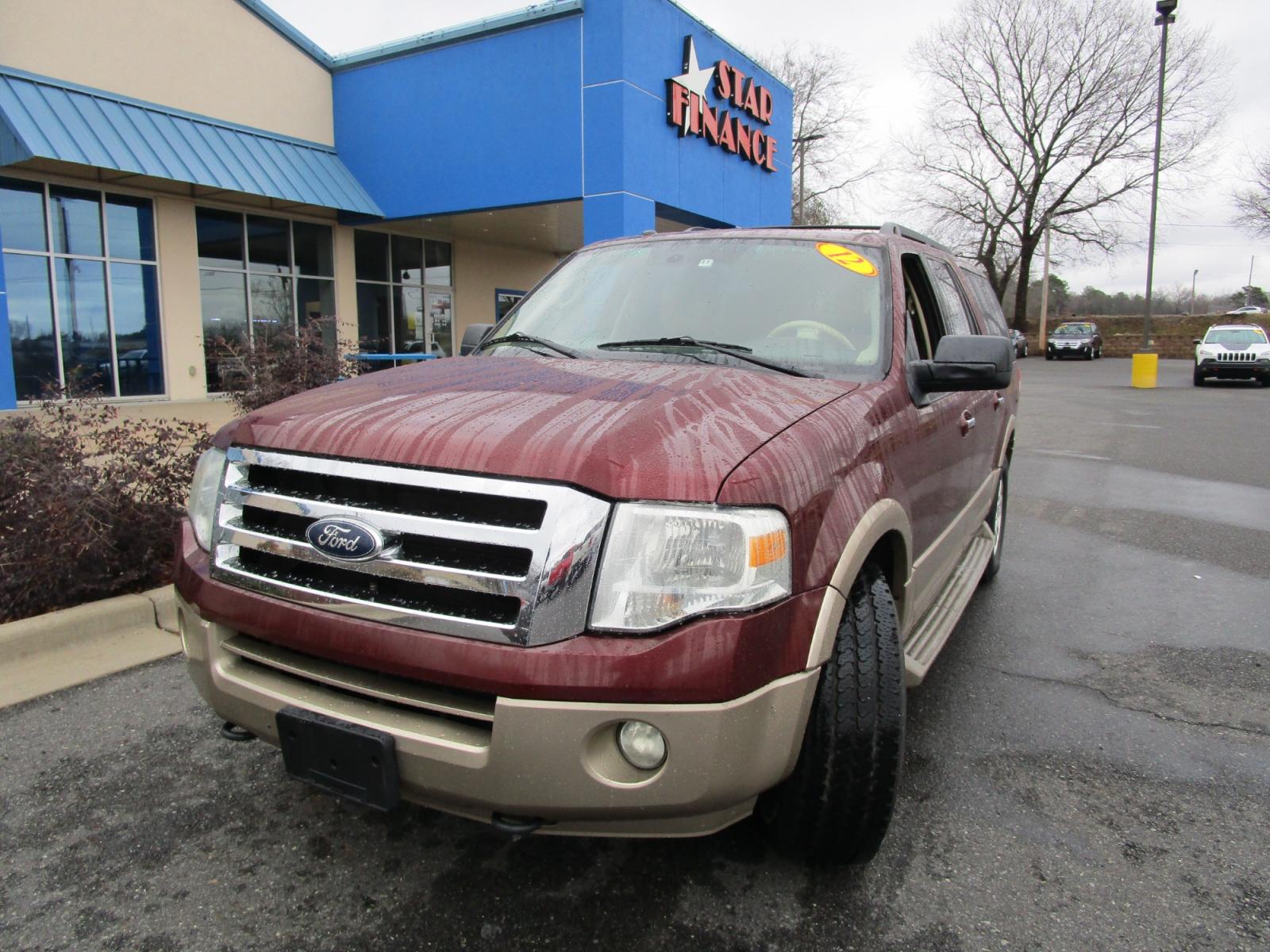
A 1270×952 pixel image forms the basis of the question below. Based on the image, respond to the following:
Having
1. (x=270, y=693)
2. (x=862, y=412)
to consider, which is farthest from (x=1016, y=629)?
(x=270, y=693)

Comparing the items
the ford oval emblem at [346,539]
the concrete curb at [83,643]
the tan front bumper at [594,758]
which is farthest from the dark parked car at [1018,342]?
the concrete curb at [83,643]

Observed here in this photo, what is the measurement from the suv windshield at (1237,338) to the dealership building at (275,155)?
609 inches

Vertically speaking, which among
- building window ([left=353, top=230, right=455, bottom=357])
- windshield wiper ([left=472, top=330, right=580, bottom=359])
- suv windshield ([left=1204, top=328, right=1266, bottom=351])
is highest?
building window ([left=353, top=230, right=455, bottom=357])

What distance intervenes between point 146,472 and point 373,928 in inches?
133

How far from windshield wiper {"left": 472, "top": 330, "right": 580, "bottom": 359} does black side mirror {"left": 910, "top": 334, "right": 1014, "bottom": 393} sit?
1.25m

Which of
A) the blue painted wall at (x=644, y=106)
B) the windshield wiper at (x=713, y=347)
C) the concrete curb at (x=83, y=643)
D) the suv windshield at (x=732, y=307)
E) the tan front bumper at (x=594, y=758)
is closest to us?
the tan front bumper at (x=594, y=758)

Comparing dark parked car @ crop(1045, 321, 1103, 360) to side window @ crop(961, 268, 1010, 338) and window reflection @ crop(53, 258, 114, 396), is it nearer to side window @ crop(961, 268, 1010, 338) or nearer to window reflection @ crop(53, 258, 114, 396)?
Result: side window @ crop(961, 268, 1010, 338)

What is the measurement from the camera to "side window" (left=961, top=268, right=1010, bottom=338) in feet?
15.9

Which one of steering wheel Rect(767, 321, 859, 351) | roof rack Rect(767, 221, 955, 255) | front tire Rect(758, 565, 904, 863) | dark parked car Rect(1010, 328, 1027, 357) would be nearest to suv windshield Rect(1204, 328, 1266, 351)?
dark parked car Rect(1010, 328, 1027, 357)

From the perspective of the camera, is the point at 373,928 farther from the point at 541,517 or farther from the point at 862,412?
the point at 862,412

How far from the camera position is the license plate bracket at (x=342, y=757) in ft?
6.27

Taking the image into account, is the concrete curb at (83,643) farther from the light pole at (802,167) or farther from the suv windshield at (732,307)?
the light pole at (802,167)

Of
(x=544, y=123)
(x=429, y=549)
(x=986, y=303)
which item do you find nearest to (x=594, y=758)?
(x=429, y=549)

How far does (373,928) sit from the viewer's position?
2184 mm
